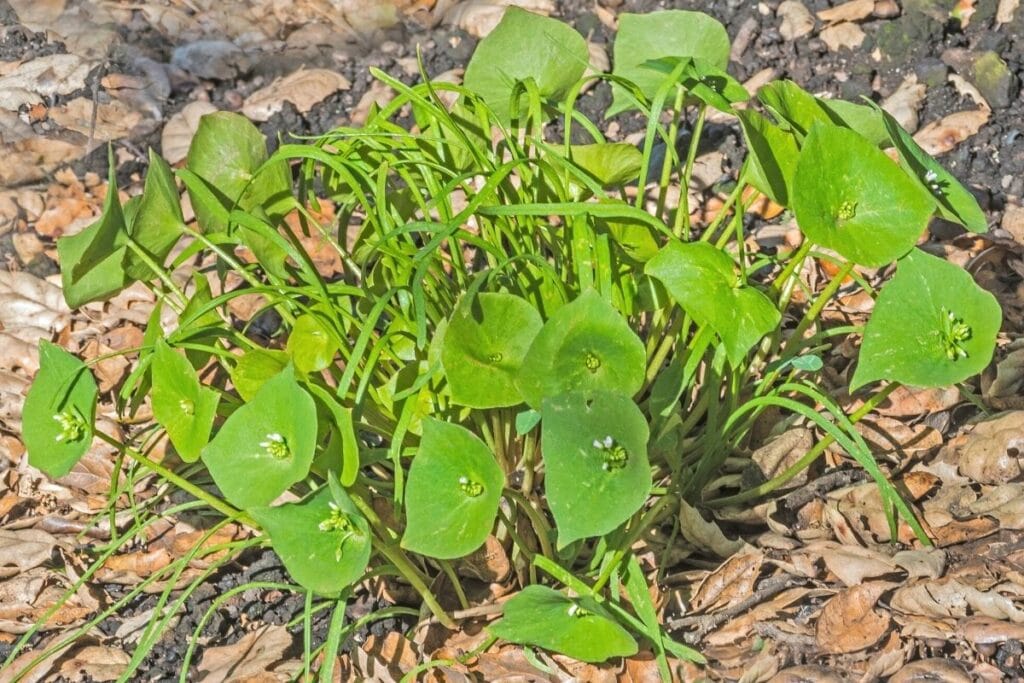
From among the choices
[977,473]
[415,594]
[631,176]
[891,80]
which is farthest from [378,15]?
[977,473]

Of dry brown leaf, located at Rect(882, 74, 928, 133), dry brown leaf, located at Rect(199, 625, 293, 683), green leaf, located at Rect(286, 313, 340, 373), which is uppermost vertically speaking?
green leaf, located at Rect(286, 313, 340, 373)

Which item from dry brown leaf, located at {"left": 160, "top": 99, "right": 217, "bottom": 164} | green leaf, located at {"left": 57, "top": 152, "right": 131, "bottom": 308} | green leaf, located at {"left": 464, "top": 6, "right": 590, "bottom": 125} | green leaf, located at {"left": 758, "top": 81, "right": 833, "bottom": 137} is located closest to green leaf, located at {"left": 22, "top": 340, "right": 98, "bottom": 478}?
green leaf, located at {"left": 57, "top": 152, "right": 131, "bottom": 308}

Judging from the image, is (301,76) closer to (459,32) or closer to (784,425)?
(459,32)

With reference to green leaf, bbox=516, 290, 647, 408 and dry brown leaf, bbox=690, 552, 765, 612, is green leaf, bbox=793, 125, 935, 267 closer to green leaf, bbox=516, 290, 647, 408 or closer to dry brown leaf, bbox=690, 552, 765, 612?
green leaf, bbox=516, 290, 647, 408

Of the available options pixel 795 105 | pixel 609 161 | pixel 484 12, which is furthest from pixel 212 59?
pixel 795 105

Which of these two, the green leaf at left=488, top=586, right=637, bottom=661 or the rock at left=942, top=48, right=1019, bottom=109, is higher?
the rock at left=942, top=48, right=1019, bottom=109

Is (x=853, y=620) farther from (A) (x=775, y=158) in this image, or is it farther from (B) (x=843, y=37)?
(B) (x=843, y=37)

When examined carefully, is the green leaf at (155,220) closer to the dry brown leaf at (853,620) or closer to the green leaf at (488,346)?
the green leaf at (488,346)
